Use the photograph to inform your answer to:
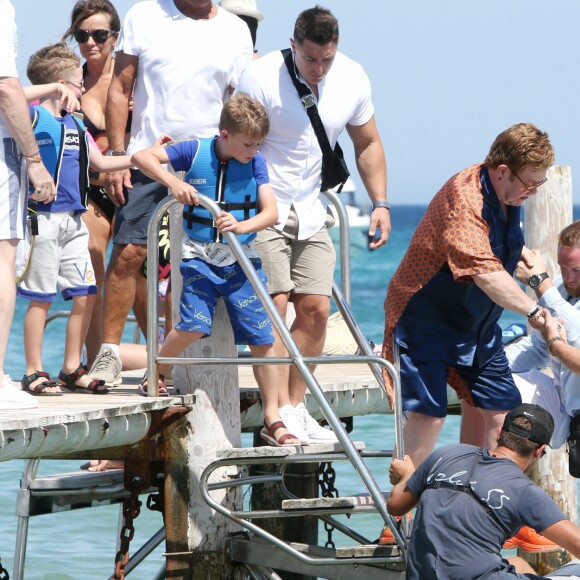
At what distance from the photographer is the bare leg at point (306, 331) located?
5906 millimetres

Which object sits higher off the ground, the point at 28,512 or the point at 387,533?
the point at 387,533

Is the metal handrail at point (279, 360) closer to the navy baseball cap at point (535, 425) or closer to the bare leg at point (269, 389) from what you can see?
the bare leg at point (269, 389)

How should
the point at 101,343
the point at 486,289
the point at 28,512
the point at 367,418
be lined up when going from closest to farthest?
the point at 486,289
the point at 101,343
the point at 28,512
the point at 367,418

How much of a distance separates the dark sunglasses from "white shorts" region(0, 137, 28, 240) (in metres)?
1.37

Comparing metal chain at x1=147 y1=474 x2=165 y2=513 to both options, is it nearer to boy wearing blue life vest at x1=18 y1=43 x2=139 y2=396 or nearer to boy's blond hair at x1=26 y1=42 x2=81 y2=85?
boy wearing blue life vest at x1=18 y1=43 x2=139 y2=396

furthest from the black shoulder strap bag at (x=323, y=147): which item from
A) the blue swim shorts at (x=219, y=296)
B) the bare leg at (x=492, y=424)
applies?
the bare leg at (x=492, y=424)

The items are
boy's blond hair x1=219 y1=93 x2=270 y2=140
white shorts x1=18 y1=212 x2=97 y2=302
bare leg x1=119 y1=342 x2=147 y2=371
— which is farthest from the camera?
bare leg x1=119 y1=342 x2=147 y2=371

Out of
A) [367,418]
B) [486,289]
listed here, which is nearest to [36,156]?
[486,289]

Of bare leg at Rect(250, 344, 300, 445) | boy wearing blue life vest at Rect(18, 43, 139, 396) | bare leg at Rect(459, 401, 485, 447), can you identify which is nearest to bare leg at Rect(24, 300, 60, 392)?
boy wearing blue life vest at Rect(18, 43, 139, 396)

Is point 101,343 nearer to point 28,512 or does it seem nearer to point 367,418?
point 28,512

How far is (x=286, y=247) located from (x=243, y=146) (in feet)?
1.86

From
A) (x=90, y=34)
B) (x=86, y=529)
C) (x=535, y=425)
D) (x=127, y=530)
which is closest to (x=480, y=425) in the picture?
(x=535, y=425)

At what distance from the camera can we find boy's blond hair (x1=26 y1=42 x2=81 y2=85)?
588cm

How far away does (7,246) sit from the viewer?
5305 millimetres
